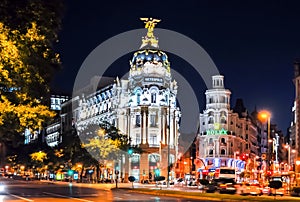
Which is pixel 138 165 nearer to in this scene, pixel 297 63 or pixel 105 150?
pixel 105 150

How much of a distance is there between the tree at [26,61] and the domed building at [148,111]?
93021 millimetres

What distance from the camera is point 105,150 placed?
103m

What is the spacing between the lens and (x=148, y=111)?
124m

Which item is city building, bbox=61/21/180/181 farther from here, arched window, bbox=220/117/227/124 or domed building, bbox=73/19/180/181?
arched window, bbox=220/117/227/124

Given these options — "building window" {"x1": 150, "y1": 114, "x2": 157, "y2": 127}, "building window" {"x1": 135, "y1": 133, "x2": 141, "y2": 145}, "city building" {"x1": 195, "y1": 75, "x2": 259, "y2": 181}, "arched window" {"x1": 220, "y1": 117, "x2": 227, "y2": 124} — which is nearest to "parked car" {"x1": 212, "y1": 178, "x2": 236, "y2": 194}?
"building window" {"x1": 135, "y1": 133, "x2": 141, "y2": 145}

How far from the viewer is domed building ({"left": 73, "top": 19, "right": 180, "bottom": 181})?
123 meters

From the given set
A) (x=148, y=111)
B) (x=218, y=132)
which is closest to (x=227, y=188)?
(x=148, y=111)

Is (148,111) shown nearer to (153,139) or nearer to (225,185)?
(153,139)

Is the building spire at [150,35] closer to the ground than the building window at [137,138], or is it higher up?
higher up

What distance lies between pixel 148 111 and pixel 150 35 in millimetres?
18470

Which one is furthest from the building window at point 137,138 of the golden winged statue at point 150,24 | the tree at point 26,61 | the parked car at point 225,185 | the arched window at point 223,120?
the tree at point 26,61

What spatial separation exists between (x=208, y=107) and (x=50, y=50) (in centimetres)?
10917

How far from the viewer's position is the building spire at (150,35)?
426 ft

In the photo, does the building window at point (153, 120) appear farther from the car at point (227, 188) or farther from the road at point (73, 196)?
the road at point (73, 196)
